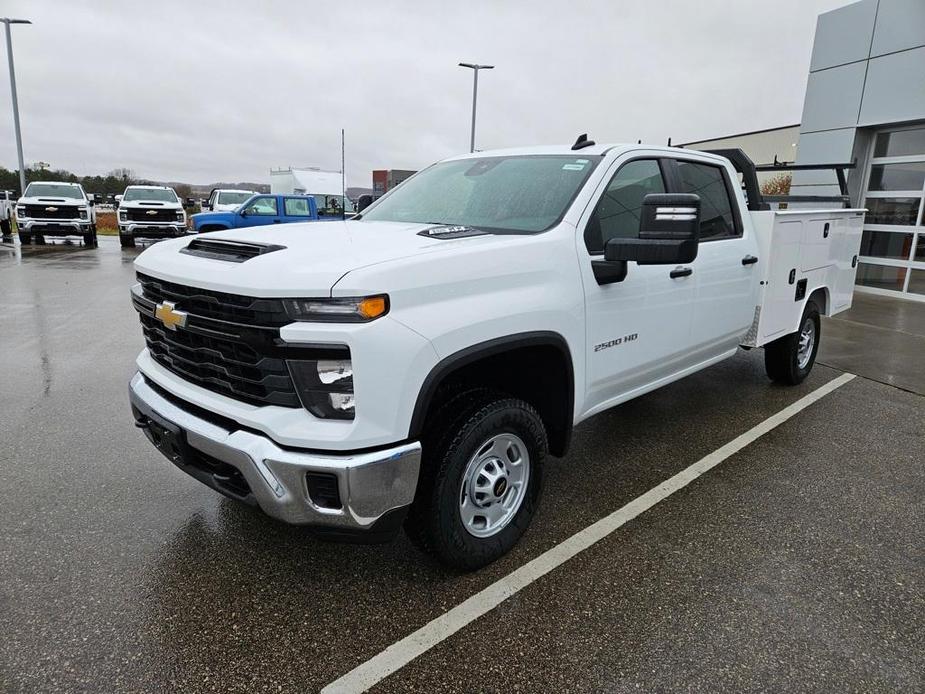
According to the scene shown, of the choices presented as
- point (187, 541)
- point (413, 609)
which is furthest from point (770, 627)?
point (187, 541)

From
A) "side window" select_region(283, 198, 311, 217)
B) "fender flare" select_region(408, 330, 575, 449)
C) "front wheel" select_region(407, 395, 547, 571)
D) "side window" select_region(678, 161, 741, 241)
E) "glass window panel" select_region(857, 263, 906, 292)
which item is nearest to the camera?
"fender flare" select_region(408, 330, 575, 449)

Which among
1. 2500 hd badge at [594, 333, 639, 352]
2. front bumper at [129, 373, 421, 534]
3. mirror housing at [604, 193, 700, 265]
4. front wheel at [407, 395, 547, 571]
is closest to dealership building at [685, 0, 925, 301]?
2500 hd badge at [594, 333, 639, 352]

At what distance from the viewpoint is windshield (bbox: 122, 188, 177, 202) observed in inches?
778

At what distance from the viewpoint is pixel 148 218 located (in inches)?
757

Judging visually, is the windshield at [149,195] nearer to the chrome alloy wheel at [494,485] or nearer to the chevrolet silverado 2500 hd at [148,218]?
the chevrolet silverado 2500 hd at [148,218]

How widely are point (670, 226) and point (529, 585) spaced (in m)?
1.68

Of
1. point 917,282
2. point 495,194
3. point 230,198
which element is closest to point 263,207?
point 230,198

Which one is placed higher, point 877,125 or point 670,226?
point 877,125

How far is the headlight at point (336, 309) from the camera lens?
7.28 ft

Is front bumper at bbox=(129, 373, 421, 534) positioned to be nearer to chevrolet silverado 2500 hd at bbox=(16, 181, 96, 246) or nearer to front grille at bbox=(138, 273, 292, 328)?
front grille at bbox=(138, 273, 292, 328)

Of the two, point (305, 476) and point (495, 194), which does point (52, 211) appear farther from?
point (305, 476)

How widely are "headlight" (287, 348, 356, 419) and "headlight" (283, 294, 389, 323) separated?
0.15 m

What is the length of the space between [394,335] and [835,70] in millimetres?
13859

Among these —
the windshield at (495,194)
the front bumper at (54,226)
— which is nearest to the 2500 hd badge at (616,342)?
the windshield at (495,194)
